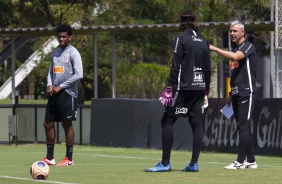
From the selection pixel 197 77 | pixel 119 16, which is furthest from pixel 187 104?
pixel 119 16

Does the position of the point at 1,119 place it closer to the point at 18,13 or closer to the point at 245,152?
the point at 18,13

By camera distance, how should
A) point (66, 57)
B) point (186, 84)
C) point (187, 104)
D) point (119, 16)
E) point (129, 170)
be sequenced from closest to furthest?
1. point (186, 84)
2. point (187, 104)
3. point (129, 170)
4. point (66, 57)
5. point (119, 16)

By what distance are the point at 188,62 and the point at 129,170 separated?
1742 mm

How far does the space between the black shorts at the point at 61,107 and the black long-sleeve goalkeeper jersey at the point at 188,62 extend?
2476 millimetres

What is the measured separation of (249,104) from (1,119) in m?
11.9

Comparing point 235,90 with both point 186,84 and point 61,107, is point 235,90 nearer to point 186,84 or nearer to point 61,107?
point 186,84

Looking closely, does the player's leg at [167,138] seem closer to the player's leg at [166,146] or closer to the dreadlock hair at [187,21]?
the player's leg at [166,146]

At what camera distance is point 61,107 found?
46.6 ft

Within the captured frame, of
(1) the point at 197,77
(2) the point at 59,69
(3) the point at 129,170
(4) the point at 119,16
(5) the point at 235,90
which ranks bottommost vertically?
(3) the point at 129,170

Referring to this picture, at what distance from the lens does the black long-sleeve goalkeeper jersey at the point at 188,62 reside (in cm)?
1219

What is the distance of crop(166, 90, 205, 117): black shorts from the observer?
1227 centimetres

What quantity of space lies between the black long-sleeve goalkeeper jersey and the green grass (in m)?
1.13

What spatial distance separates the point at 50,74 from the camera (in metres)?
14.3

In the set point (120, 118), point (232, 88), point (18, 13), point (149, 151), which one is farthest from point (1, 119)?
point (232, 88)
